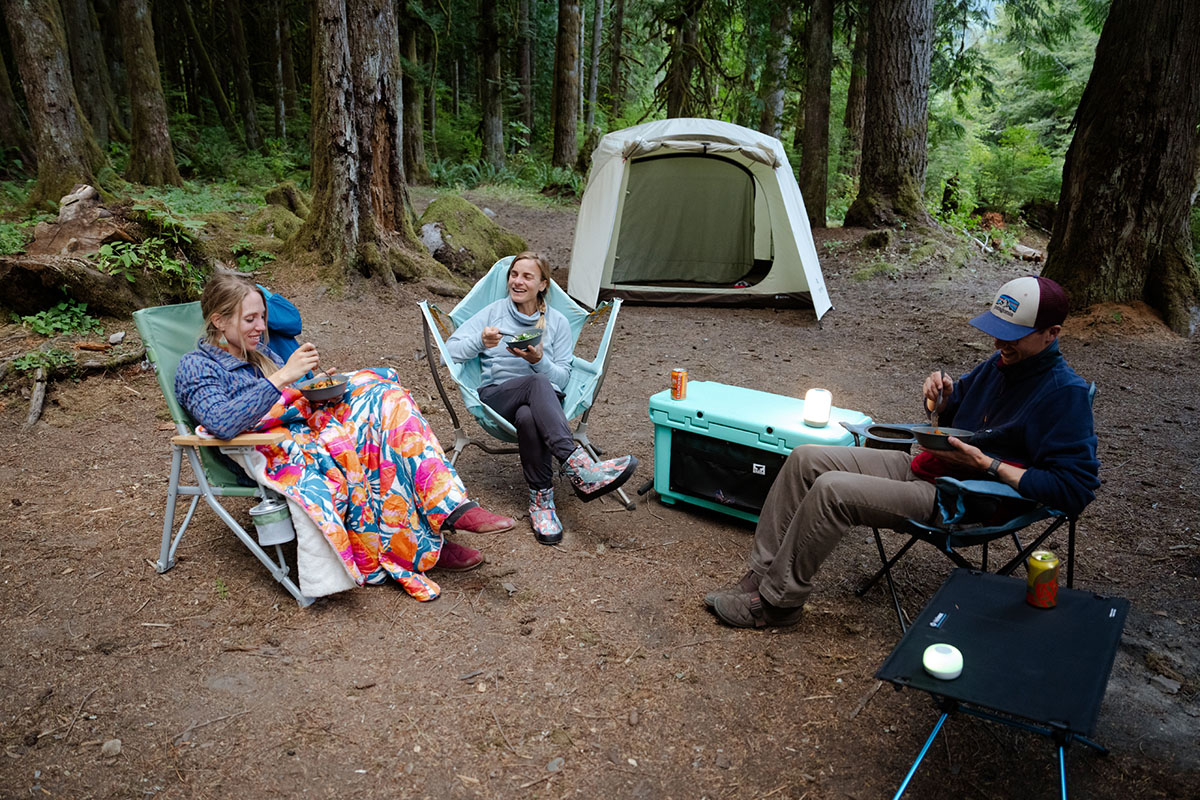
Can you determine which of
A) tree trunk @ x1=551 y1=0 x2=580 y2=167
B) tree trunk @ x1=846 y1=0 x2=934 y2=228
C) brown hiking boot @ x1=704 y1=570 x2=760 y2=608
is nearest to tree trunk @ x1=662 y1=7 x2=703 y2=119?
tree trunk @ x1=551 y1=0 x2=580 y2=167

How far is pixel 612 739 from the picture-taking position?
1.95 meters

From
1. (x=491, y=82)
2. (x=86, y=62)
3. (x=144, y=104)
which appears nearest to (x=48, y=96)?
(x=144, y=104)

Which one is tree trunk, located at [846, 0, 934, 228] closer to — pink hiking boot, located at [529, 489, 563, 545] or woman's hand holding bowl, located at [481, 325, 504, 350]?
woman's hand holding bowl, located at [481, 325, 504, 350]

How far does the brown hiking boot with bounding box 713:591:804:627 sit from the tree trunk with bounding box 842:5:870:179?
9364 mm

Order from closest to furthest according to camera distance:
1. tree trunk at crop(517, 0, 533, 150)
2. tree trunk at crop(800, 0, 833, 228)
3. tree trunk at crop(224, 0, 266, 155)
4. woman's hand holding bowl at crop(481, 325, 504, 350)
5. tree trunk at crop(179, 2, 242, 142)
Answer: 1. woman's hand holding bowl at crop(481, 325, 504, 350)
2. tree trunk at crop(800, 0, 833, 228)
3. tree trunk at crop(179, 2, 242, 142)
4. tree trunk at crop(224, 0, 266, 155)
5. tree trunk at crop(517, 0, 533, 150)

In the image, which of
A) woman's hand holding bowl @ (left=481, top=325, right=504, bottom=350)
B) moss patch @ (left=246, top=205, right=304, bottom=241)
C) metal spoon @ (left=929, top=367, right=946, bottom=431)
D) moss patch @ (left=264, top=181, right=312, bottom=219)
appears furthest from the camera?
moss patch @ (left=264, top=181, right=312, bottom=219)

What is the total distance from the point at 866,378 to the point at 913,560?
2.29m

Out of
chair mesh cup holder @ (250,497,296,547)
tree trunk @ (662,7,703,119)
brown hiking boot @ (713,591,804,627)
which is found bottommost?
brown hiking boot @ (713,591,804,627)

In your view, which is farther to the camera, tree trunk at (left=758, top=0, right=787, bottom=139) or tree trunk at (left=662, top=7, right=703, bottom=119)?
tree trunk at (left=662, top=7, right=703, bottom=119)

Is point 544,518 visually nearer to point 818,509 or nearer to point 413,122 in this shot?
point 818,509

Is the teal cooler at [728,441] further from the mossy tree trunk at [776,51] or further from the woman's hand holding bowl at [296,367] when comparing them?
the mossy tree trunk at [776,51]

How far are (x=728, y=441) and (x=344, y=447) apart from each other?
145 cm

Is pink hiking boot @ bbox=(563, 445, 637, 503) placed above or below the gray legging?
below

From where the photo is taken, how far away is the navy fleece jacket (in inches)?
77.7
